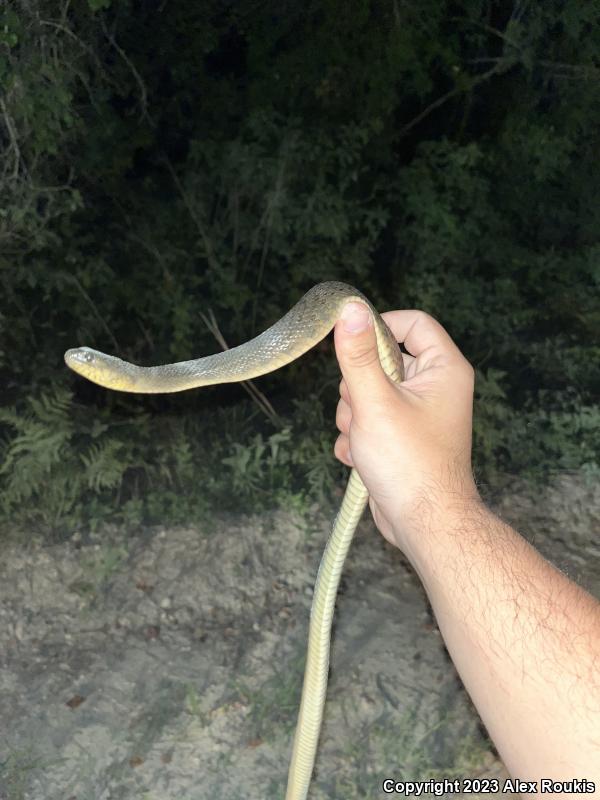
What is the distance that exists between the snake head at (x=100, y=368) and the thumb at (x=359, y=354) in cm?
58

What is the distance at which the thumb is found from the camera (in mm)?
1514

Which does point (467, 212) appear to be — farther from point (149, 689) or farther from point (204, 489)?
point (149, 689)

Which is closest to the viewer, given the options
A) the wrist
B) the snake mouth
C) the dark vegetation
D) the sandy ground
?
the wrist

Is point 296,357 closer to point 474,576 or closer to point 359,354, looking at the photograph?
point 359,354

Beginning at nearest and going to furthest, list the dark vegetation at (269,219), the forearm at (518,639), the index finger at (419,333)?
the forearm at (518,639), the index finger at (419,333), the dark vegetation at (269,219)

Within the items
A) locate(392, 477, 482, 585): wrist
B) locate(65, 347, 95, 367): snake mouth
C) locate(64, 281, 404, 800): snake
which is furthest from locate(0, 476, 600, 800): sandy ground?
locate(65, 347, 95, 367): snake mouth

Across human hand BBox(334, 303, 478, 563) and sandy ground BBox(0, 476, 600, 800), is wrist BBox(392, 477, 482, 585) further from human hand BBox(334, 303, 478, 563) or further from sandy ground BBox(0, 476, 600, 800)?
sandy ground BBox(0, 476, 600, 800)

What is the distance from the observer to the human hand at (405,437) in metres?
1.54

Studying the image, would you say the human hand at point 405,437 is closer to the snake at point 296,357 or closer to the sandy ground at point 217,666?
the snake at point 296,357

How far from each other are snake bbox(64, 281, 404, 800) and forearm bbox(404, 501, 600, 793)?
0.45 meters

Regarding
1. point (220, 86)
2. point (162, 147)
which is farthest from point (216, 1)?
point (162, 147)

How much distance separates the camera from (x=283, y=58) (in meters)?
4.44

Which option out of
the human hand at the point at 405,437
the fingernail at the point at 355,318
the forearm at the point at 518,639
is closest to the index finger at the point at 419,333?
the human hand at the point at 405,437

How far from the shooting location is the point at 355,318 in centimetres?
154
